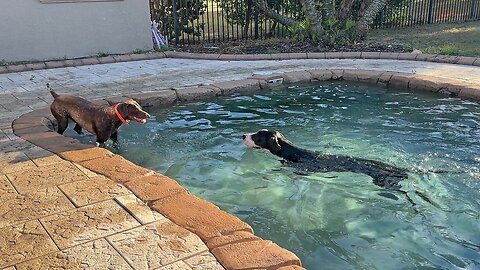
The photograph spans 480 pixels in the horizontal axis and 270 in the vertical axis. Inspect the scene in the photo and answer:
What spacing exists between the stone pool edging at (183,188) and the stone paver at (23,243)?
29.4 inches

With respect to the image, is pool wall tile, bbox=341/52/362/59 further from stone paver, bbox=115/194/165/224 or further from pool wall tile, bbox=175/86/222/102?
stone paver, bbox=115/194/165/224

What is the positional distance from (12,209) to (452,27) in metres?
14.6

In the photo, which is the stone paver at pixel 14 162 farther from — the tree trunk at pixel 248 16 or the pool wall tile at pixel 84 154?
the tree trunk at pixel 248 16

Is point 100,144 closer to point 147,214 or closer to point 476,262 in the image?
point 147,214

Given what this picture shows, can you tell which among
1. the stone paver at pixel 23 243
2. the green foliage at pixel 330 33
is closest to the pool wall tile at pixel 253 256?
the stone paver at pixel 23 243

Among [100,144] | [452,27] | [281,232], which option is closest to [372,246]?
[281,232]

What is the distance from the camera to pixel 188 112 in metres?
6.80

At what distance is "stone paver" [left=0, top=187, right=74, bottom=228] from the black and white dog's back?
212cm

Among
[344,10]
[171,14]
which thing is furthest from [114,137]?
[344,10]

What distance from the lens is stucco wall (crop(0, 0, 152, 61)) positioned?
32.1 ft

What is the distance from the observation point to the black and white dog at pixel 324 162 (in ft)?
14.3

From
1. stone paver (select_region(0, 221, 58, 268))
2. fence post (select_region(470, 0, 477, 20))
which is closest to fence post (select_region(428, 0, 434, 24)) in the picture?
fence post (select_region(470, 0, 477, 20))

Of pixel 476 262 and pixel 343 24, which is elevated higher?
pixel 343 24

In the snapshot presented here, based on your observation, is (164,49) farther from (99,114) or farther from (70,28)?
(99,114)
